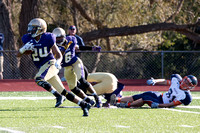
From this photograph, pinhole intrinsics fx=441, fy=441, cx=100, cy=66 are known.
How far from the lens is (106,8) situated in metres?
24.8

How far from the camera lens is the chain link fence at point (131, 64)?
18.8m

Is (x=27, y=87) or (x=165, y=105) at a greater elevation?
(x=165, y=105)

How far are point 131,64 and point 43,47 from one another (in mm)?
13873

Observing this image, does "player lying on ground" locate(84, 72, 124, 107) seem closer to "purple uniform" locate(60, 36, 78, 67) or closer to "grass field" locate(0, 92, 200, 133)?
"purple uniform" locate(60, 36, 78, 67)

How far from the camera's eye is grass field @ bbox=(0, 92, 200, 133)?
5.94 m

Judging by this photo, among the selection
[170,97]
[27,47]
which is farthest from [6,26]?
[27,47]

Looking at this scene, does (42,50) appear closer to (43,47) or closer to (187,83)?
(43,47)

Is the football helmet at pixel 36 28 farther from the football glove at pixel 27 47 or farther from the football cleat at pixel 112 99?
the football cleat at pixel 112 99

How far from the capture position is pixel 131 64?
21266 mm

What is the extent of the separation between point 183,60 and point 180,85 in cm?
1204

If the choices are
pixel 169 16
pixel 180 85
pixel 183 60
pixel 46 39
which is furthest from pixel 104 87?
pixel 169 16

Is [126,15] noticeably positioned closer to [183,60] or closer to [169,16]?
[169,16]

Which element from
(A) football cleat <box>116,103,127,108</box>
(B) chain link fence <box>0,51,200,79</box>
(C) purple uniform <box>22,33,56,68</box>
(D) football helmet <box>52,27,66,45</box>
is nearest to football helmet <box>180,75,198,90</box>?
(A) football cleat <box>116,103,127,108</box>

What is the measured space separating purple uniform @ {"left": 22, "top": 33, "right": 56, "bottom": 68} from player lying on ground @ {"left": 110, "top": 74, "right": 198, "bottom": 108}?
1.85 metres
